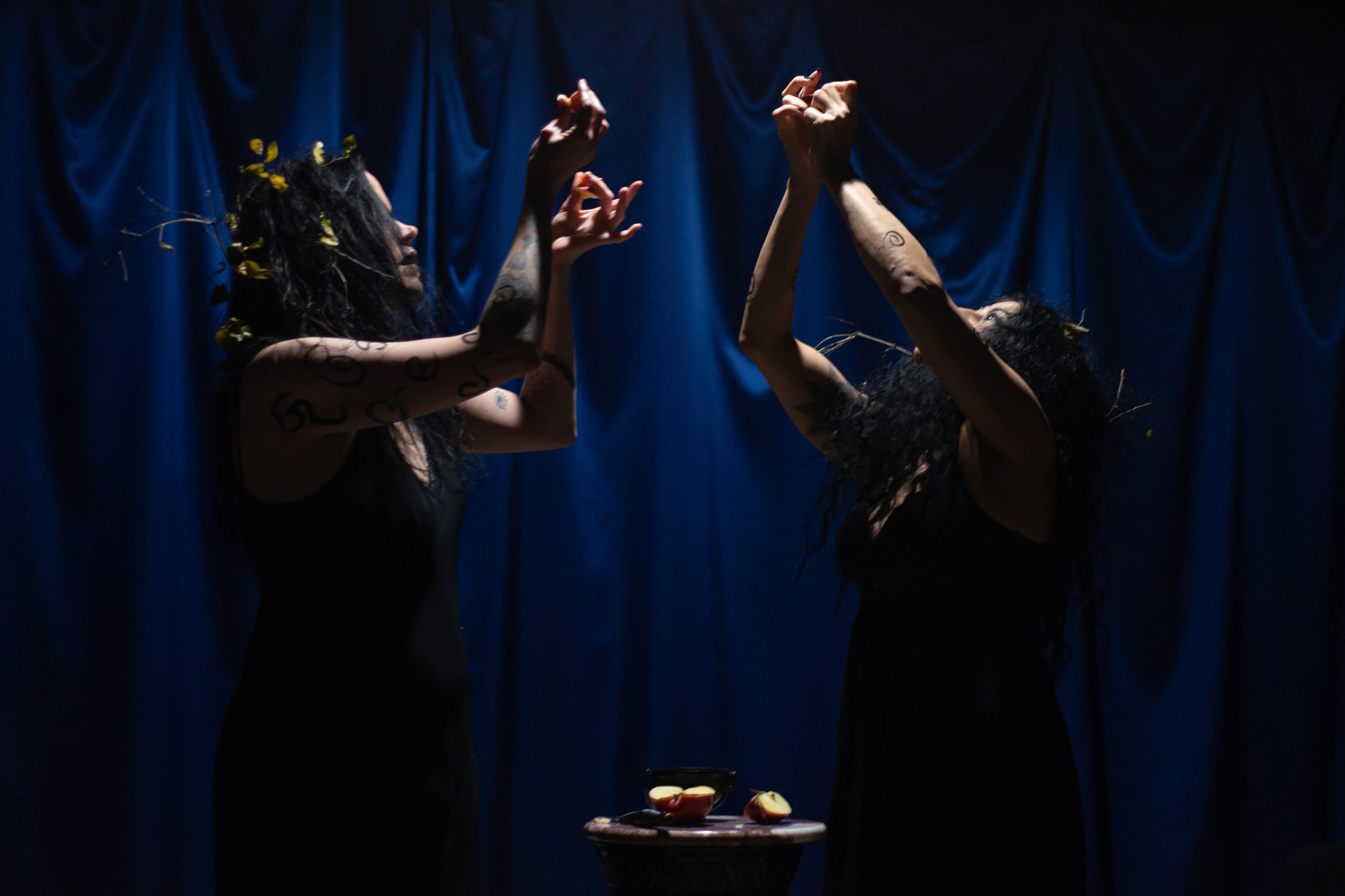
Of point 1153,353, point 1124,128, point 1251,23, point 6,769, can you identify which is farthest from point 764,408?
point 6,769

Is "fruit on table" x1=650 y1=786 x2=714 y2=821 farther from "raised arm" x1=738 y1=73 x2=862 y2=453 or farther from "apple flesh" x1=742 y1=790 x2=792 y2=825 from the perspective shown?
"raised arm" x1=738 y1=73 x2=862 y2=453

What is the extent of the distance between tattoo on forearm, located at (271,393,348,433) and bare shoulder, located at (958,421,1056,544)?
853 millimetres

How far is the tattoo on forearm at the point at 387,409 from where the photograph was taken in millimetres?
1330

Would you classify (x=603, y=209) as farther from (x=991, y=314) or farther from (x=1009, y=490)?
(x=1009, y=490)

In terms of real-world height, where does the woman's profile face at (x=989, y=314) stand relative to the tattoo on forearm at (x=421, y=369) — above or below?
above

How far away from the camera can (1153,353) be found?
2.90m

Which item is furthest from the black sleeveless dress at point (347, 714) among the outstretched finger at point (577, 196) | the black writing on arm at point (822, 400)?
the black writing on arm at point (822, 400)

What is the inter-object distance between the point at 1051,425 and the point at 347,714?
1065 millimetres

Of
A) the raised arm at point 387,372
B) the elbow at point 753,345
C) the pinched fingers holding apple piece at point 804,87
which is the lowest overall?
the raised arm at point 387,372

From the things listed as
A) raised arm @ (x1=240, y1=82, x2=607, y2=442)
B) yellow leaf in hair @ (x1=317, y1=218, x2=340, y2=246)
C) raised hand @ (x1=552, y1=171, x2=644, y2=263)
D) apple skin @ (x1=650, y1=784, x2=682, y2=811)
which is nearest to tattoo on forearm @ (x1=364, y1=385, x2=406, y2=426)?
raised arm @ (x1=240, y1=82, x2=607, y2=442)

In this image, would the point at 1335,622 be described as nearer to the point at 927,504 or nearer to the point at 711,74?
the point at 927,504

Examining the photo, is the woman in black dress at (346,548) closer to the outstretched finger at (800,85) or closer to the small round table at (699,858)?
the small round table at (699,858)

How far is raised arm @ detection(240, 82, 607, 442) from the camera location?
1329 mm

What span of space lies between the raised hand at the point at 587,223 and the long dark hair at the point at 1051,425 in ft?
1.86
